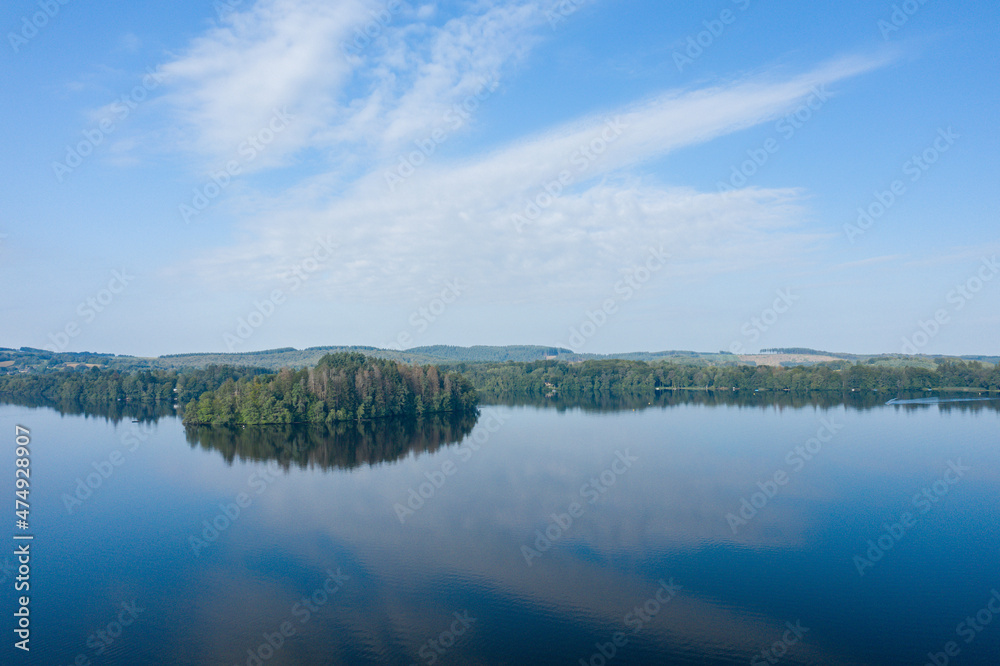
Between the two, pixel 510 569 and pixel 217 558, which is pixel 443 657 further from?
pixel 217 558

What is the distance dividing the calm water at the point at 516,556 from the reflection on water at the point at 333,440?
21.6 inches

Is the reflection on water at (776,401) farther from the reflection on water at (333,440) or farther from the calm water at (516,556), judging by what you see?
the calm water at (516,556)

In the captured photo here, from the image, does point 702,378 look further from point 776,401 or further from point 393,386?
point 393,386

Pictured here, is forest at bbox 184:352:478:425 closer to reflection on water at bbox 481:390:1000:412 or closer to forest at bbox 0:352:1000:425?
forest at bbox 0:352:1000:425

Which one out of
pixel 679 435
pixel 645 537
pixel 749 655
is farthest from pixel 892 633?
pixel 679 435

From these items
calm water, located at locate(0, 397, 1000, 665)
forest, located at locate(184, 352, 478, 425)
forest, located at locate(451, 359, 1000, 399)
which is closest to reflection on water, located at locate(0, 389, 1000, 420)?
forest, located at locate(451, 359, 1000, 399)

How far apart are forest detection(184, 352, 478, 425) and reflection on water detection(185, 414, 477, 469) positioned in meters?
1.17

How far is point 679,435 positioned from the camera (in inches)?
1775

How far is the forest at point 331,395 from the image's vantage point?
165 ft

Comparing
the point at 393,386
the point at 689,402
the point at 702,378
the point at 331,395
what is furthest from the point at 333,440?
the point at 702,378

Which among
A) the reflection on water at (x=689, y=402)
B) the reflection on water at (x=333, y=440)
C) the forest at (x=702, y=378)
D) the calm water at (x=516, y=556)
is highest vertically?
A: the forest at (x=702, y=378)

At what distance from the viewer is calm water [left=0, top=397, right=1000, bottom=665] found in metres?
14.1

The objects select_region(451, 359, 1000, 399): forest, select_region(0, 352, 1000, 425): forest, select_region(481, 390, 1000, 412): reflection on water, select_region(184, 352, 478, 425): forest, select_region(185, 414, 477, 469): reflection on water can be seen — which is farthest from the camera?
select_region(451, 359, 1000, 399): forest

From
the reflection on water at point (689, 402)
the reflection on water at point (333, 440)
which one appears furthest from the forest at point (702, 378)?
the reflection on water at point (333, 440)
